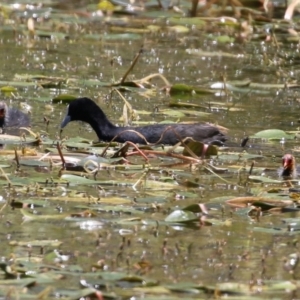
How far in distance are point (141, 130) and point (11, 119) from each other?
3.68 feet

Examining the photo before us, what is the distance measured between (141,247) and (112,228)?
37 centimetres

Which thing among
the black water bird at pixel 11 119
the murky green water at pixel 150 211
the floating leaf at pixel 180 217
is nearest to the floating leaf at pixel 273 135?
the murky green water at pixel 150 211

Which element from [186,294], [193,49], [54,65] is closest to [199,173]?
[186,294]

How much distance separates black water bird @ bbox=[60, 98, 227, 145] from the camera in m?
9.24

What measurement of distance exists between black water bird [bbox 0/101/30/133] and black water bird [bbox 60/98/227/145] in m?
0.34

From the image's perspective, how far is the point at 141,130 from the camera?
9336mm

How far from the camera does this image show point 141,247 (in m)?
6.06

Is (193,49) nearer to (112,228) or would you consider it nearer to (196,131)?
(196,131)

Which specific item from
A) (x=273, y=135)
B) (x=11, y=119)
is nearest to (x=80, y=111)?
(x=11, y=119)

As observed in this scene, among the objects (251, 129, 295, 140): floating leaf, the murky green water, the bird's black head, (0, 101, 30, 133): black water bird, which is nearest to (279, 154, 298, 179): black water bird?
the murky green water

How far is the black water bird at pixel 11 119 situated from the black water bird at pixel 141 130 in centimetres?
34

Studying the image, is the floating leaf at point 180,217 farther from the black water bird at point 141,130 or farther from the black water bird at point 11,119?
the black water bird at point 11,119

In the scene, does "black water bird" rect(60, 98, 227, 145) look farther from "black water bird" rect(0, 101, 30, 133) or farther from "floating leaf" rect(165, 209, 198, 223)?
"floating leaf" rect(165, 209, 198, 223)

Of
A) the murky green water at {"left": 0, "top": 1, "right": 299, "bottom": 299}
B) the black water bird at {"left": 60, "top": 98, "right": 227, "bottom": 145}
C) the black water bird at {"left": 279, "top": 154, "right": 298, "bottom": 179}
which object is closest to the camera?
the murky green water at {"left": 0, "top": 1, "right": 299, "bottom": 299}
